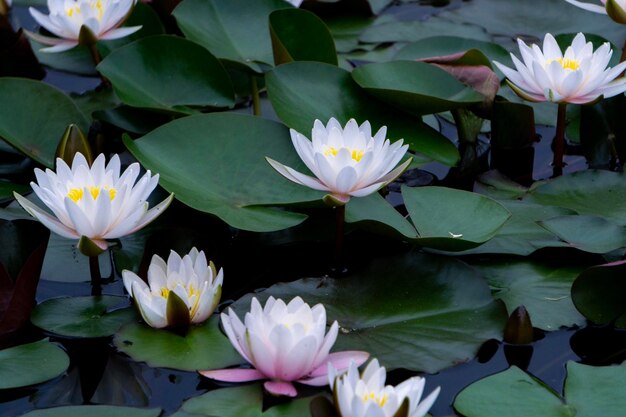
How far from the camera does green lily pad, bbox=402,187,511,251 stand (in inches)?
80.3

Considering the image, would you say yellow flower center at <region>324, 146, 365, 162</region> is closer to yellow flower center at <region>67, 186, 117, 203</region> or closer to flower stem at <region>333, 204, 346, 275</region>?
flower stem at <region>333, 204, 346, 275</region>

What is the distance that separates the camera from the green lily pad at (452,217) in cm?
204

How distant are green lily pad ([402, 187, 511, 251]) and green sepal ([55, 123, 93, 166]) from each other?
83cm

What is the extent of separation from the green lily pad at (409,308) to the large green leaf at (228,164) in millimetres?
205

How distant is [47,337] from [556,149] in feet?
5.04

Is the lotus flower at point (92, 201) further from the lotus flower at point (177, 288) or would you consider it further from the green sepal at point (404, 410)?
the green sepal at point (404, 410)

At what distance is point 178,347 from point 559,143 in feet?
4.45

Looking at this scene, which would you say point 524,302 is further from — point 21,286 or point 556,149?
point 21,286

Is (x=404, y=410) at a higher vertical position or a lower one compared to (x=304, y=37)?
lower

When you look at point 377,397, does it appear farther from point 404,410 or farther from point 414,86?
point 414,86

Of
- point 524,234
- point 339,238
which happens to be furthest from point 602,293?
point 339,238

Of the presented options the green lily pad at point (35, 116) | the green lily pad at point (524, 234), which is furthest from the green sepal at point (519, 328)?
the green lily pad at point (35, 116)

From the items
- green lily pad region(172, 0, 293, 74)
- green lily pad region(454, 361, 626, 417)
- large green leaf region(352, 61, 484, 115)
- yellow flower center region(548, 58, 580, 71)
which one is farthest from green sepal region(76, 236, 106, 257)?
yellow flower center region(548, 58, 580, 71)

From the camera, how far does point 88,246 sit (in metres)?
1.88
